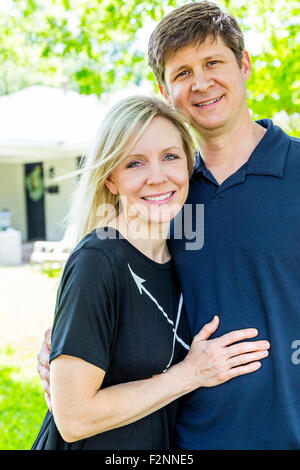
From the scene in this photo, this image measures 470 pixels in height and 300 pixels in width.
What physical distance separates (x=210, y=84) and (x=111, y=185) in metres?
0.63

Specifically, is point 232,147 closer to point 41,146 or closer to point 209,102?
point 209,102

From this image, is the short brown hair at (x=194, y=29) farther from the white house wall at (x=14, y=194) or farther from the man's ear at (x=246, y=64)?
the white house wall at (x=14, y=194)

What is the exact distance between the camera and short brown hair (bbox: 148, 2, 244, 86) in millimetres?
2287

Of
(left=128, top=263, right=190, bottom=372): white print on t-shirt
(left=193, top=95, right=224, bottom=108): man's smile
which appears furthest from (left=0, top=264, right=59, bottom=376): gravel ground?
(left=193, top=95, right=224, bottom=108): man's smile

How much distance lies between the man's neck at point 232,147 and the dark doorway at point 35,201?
1601cm

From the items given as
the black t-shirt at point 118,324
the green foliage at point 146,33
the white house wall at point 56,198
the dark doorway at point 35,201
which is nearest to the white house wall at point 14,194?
the dark doorway at point 35,201

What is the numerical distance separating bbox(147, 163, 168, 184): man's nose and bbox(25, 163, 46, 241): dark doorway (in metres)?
16.2

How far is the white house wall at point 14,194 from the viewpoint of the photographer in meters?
18.5

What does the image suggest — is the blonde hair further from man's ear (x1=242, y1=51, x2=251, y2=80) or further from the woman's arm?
the woman's arm

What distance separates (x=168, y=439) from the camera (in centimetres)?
206

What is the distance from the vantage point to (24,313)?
8008 mm

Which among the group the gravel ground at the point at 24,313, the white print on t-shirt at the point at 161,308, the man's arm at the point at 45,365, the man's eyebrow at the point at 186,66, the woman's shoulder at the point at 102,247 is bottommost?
the gravel ground at the point at 24,313

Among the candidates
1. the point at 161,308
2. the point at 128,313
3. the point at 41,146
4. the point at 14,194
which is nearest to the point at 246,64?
the point at 161,308

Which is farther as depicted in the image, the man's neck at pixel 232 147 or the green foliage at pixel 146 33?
the green foliage at pixel 146 33
